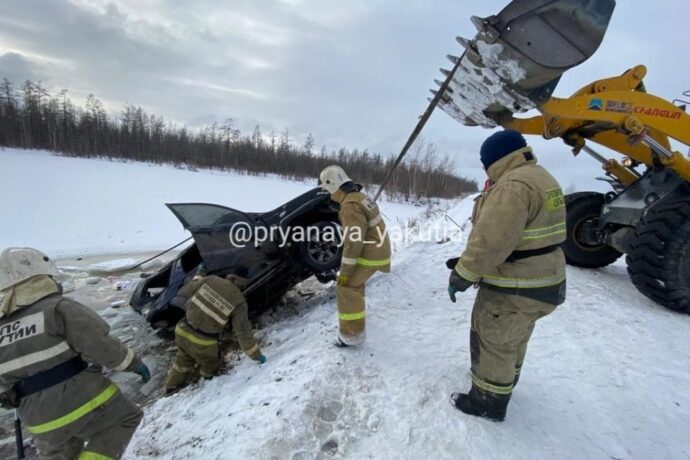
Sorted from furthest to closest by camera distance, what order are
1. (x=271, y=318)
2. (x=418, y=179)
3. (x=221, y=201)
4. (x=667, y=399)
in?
(x=418, y=179)
(x=221, y=201)
(x=271, y=318)
(x=667, y=399)

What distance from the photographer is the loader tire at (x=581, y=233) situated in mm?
5109

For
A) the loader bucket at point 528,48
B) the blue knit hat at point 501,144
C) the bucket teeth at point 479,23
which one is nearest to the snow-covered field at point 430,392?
the blue knit hat at point 501,144

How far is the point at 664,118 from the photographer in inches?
154

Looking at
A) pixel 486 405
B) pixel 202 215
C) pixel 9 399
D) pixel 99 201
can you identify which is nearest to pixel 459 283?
pixel 486 405

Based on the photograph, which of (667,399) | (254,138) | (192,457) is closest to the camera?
(192,457)

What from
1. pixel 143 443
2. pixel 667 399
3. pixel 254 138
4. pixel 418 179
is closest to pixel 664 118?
pixel 667 399

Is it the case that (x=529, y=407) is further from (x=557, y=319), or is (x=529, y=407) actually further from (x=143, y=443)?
(x=143, y=443)

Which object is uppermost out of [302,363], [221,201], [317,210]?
[317,210]

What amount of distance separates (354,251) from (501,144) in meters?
1.53

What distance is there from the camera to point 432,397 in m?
2.49

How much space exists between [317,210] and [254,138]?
189 ft

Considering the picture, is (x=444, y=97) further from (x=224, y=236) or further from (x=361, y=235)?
(x=224, y=236)

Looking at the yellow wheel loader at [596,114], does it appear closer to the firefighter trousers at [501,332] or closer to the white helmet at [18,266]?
the firefighter trousers at [501,332]

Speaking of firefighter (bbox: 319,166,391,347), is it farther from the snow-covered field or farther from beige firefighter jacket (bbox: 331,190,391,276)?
the snow-covered field
